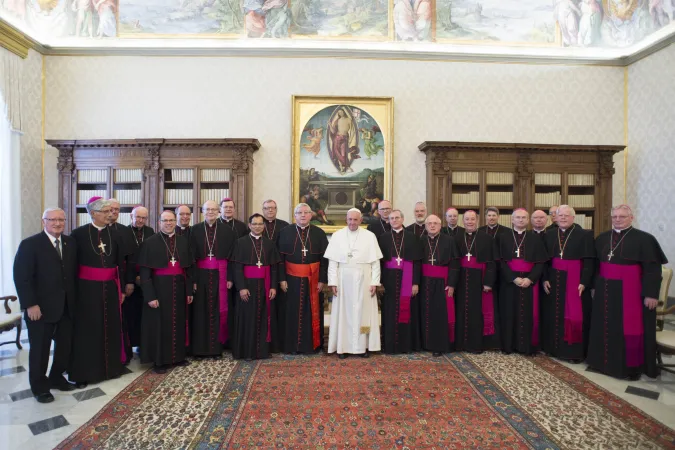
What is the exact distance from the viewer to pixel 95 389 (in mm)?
3971

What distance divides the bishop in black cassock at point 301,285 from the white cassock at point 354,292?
226mm

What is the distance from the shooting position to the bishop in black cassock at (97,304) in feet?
13.3

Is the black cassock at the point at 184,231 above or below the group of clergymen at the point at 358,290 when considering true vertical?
above

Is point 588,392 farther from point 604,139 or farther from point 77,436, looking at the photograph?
point 604,139

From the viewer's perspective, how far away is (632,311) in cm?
439

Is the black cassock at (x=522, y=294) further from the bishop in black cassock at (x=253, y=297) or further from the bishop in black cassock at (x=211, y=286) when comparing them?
the bishop in black cassock at (x=211, y=286)

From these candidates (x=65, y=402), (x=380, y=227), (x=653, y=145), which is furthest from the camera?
(x=653, y=145)

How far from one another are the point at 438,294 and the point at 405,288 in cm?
43

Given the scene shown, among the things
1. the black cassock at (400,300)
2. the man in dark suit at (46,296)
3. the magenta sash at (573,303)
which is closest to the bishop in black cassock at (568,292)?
the magenta sash at (573,303)

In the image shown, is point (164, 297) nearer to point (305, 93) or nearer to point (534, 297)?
point (534, 297)

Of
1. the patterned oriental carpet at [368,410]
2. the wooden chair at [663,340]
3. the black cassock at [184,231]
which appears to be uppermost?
the black cassock at [184,231]

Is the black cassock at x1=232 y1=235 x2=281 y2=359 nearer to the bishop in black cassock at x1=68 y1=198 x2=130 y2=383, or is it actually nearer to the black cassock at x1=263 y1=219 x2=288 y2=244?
the black cassock at x1=263 y1=219 x2=288 y2=244

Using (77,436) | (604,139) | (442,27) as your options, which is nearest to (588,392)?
(77,436)

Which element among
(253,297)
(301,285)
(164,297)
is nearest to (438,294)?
(301,285)
